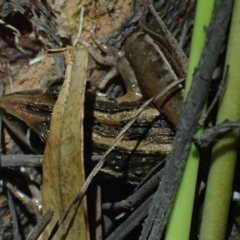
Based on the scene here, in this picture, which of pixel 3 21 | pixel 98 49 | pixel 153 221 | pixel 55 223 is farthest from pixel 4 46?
pixel 153 221

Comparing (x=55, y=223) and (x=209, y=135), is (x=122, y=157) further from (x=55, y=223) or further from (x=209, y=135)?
(x=209, y=135)

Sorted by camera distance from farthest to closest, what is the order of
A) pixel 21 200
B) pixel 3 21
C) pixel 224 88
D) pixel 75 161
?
1. pixel 21 200
2. pixel 3 21
3. pixel 75 161
4. pixel 224 88

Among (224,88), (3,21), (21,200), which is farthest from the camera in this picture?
(21,200)

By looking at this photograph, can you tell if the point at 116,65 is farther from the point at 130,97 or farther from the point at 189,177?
the point at 189,177

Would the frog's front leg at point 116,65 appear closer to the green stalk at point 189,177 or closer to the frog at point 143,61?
the frog at point 143,61

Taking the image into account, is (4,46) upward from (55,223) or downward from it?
upward

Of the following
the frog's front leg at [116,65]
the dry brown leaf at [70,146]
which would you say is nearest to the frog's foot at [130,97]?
the frog's front leg at [116,65]

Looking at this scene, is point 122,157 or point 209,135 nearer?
point 209,135
